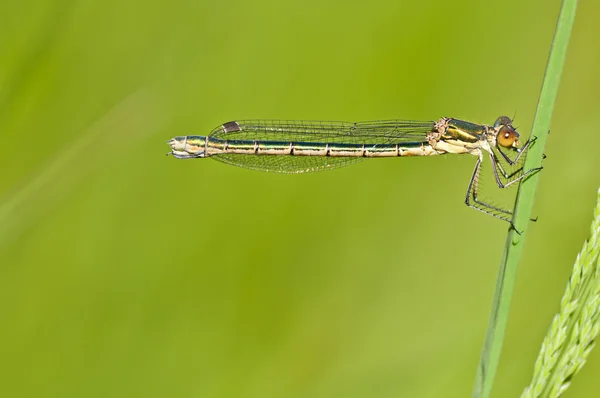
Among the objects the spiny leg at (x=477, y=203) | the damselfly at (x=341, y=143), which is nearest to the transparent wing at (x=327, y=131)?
the damselfly at (x=341, y=143)

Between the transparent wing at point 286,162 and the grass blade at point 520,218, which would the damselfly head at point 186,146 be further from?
the grass blade at point 520,218

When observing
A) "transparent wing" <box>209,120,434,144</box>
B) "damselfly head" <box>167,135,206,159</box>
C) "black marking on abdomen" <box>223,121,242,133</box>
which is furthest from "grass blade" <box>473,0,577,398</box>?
"black marking on abdomen" <box>223,121,242,133</box>

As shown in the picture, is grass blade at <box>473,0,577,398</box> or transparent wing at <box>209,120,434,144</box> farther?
transparent wing at <box>209,120,434,144</box>

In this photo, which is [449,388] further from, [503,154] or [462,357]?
[503,154]

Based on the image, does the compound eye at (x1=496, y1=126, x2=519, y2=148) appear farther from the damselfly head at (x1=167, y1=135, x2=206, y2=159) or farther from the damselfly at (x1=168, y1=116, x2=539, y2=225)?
the damselfly head at (x1=167, y1=135, x2=206, y2=159)

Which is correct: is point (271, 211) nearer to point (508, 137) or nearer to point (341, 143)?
point (341, 143)

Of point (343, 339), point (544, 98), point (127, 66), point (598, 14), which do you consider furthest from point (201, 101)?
point (598, 14)

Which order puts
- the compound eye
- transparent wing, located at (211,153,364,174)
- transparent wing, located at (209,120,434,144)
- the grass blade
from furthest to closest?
transparent wing, located at (209,120,434,144) → transparent wing, located at (211,153,364,174) → the compound eye → the grass blade

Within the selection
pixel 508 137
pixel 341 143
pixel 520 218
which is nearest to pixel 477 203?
pixel 508 137

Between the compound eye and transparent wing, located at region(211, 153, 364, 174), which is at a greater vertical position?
the compound eye
